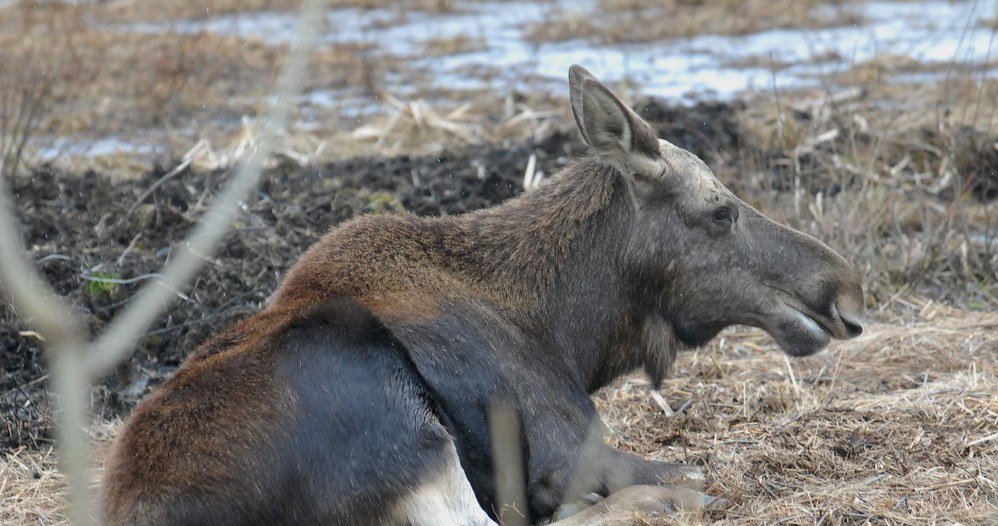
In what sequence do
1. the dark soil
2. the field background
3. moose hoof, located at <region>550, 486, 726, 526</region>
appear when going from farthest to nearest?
the dark soil → the field background → moose hoof, located at <region>550, 486, 726, 526</region>

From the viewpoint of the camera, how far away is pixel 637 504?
15.9 feet

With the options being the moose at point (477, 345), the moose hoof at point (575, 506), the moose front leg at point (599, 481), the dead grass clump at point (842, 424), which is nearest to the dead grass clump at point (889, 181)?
the dead grass clump at point (842, 424)

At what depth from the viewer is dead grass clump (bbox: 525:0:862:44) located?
16406 millimetres

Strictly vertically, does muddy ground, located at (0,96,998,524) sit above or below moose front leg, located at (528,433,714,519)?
below

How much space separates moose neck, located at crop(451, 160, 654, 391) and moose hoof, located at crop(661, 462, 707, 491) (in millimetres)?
495

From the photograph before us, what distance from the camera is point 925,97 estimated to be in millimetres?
12180

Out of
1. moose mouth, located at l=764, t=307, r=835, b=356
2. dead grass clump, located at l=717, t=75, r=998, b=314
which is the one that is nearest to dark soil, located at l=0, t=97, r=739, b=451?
dead grass clump, located at l=717, t=75, r=998, b=314

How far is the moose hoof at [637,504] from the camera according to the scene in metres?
4.77

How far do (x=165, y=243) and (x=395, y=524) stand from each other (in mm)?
4064

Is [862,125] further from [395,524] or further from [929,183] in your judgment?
[395,524]

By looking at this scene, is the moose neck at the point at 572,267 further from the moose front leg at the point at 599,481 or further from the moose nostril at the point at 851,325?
the moose nostril at the point at 851,325

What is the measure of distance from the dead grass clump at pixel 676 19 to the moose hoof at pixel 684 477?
1126 centimetres

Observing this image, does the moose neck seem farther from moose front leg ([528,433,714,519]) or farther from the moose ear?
moose front leg ([528,433,714,519])

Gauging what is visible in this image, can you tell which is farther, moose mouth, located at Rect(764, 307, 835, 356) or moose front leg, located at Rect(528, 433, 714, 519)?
moose mouth, located at Rect(764, 307, 835, 356)
